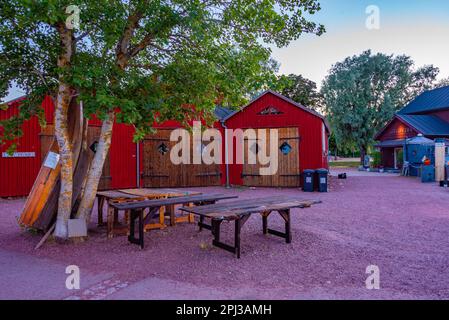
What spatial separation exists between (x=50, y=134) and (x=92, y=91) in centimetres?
856

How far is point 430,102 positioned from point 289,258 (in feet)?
102

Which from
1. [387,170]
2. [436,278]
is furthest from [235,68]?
[387,170]

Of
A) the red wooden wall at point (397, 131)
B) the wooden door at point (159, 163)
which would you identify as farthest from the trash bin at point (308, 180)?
the red wooden wall at point (397, 131)

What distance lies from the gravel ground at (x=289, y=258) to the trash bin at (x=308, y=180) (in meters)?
5.66

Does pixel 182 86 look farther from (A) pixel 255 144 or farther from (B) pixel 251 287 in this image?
(A) pixel 255 144

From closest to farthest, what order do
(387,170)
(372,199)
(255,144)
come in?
(372,199) < (255,144) < (387,170)

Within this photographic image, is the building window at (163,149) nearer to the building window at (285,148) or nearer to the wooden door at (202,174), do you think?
the wooden door at (202,174)

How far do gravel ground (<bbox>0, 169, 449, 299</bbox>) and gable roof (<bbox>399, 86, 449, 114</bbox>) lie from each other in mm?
24646

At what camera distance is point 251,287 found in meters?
3.90

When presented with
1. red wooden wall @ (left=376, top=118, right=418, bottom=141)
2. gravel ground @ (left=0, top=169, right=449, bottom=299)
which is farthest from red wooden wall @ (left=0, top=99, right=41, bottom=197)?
red wooden wall @ (left=376, top=118, right=418, bottom=141)

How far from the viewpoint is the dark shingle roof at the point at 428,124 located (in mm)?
25672

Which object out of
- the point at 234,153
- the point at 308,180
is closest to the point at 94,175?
the point at 308,180
